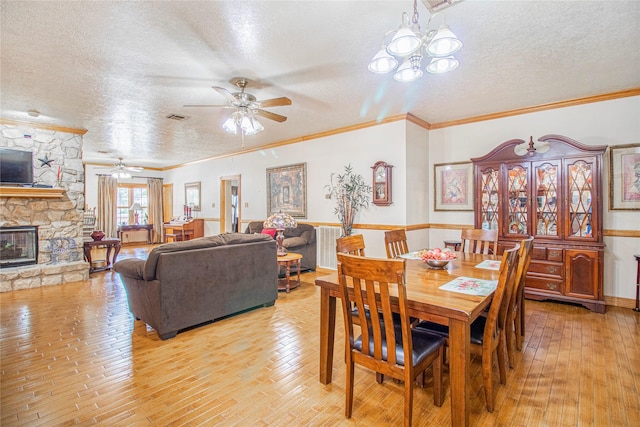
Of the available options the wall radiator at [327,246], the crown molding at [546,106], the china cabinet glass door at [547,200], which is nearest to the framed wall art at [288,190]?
the wall radiator at [327,246]

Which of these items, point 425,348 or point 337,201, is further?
point 337,201

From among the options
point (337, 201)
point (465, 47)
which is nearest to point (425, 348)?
point (465, 47)

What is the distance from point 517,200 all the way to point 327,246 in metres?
3.14

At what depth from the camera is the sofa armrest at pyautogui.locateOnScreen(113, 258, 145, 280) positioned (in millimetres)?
3073

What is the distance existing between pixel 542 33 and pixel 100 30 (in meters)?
3.57

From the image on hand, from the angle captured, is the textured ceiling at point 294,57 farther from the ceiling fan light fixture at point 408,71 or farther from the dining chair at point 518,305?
the dining chair at point 518,305

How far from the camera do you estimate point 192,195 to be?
945cm

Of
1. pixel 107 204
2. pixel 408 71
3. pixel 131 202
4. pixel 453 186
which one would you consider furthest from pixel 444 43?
pixel 131 202

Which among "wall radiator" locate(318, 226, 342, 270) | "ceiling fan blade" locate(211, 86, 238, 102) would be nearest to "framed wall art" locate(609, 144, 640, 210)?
"wall radiator" locate(318, 226, 342, 270)

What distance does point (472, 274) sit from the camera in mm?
2318

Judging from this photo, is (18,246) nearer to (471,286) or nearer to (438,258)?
(438,258)

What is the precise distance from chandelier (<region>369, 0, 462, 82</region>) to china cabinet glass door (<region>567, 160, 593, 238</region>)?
8.86 ft

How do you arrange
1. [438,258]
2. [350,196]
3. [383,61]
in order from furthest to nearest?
1. [350,196]
2. [438,258]
3. [383,61]

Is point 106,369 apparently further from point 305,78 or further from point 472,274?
point 305,78
